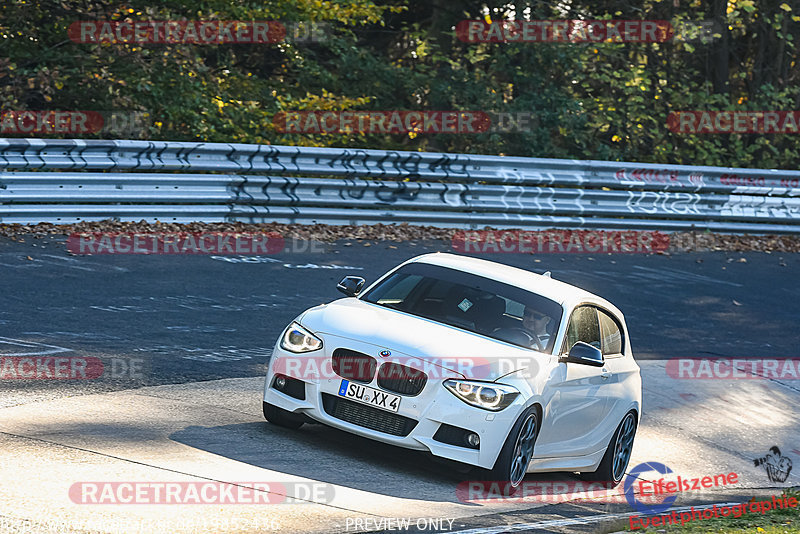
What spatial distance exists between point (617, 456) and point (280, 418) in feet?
8.94

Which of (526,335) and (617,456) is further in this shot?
(617,456)

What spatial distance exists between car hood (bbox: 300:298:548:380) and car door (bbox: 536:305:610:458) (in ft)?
0.94

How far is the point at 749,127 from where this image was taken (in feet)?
96.5

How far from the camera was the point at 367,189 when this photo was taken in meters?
20.1

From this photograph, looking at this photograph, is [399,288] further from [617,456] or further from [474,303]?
[617,456]

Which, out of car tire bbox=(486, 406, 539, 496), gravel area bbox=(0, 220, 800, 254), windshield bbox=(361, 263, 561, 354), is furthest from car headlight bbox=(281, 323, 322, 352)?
gravel area bbox=(0, 220, 800, 254)

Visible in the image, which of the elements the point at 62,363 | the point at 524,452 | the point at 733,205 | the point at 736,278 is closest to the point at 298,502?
the point at 524,452

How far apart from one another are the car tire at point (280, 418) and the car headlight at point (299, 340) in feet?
1.44

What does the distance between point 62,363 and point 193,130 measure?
→ 12890mm

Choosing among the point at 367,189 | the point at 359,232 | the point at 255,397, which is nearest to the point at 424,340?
the point at 255,397

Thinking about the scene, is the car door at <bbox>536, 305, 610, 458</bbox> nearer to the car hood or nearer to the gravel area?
the car hood

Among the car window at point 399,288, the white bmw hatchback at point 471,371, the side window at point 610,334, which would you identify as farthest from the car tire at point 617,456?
the car window at point 399,288

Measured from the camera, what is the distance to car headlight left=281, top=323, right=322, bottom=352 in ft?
28.0

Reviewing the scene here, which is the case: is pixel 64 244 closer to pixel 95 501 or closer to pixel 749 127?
pixel 95 501
